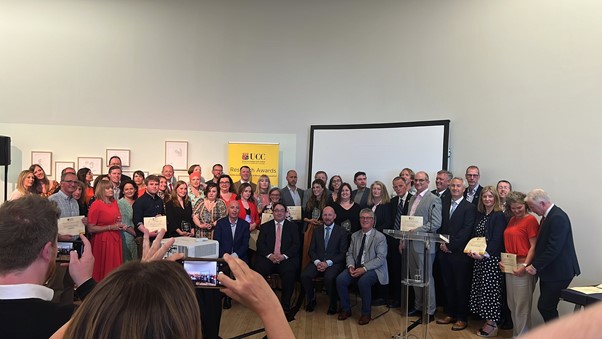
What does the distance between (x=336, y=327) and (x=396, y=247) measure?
1.45 metres

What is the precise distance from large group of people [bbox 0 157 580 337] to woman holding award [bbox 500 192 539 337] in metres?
0.01

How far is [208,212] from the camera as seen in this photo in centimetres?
610

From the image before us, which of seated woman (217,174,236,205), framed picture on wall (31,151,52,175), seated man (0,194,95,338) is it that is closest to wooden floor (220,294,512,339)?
seated woman (217,174,236,205)

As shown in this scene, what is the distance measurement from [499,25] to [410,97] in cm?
175

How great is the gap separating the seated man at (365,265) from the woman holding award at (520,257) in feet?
4.80

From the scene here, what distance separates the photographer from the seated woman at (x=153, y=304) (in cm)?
74

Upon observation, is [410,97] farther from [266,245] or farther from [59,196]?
[59,196]

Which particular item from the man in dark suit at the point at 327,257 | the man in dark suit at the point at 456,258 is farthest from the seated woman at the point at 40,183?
the man in dark suit at the point at 456,258

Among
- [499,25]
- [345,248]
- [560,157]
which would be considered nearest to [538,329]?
[345,248]

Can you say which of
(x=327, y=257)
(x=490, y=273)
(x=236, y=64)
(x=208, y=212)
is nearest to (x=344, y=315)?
(x=327, y=257)

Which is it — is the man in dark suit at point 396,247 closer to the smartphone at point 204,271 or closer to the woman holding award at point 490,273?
the woman holding award at point 490,273

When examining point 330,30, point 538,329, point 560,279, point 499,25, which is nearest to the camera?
point 538,329

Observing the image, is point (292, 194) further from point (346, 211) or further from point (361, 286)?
point (361, 286)

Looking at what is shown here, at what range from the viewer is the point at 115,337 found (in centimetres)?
73
